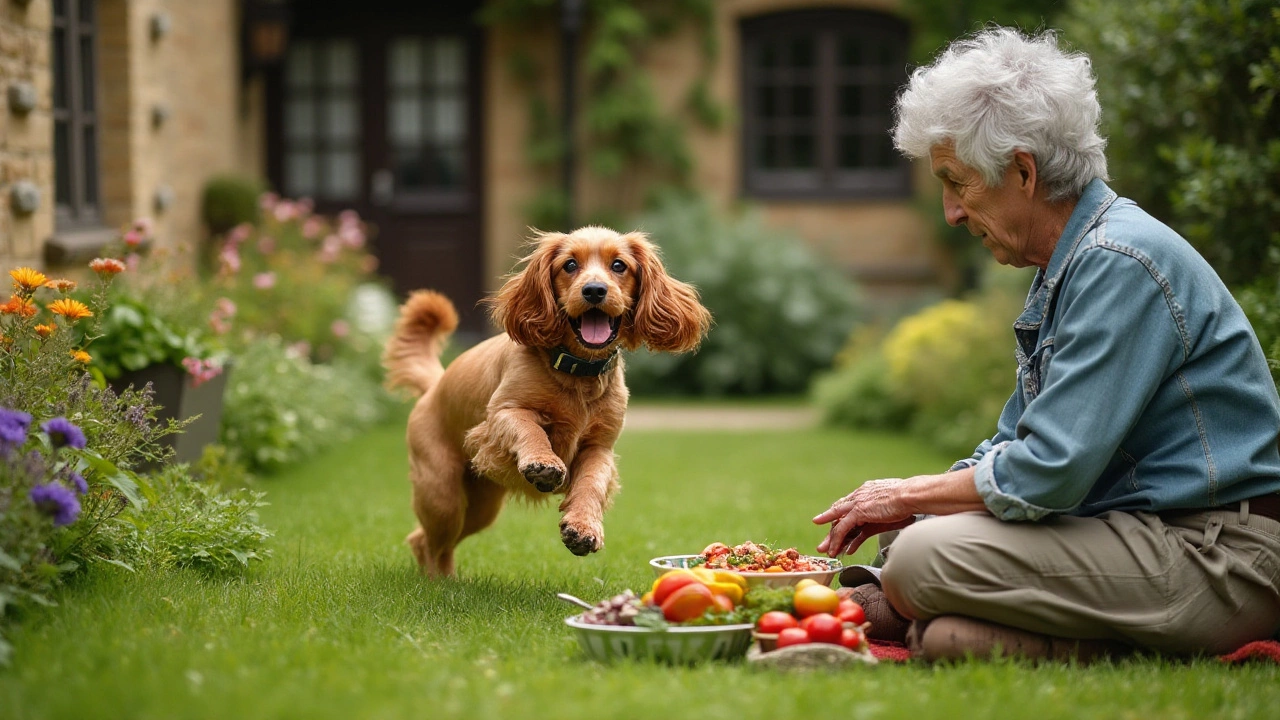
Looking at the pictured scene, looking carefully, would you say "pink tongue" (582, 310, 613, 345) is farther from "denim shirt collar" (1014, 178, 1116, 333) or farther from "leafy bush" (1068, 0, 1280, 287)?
"leafy bush" (1068, 0, 1280, 287)

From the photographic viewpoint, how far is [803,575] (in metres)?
3.98

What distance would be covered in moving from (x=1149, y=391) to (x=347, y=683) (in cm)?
217

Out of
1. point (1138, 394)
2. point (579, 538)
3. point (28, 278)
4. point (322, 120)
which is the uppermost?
point (322, 120)

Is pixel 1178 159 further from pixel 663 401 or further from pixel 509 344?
pixel 663 401

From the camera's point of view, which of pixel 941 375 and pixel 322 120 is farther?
pixel 322 120

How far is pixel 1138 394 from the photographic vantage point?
3412 mm

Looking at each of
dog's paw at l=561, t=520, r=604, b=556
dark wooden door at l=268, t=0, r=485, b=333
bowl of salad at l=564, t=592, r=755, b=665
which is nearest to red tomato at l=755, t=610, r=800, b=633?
bowl of salad at l=564, t=592, r=755, b=665

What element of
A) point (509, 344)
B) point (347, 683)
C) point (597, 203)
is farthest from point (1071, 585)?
point (597, 203)

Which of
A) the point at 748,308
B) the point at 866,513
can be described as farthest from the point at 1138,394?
the point at 748,308

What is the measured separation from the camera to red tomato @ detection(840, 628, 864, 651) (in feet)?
11.5

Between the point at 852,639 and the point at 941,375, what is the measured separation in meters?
7.35

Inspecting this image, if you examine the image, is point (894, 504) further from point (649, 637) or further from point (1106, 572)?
point (649, 637)

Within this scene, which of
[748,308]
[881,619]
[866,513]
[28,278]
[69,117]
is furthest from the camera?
[748,308]

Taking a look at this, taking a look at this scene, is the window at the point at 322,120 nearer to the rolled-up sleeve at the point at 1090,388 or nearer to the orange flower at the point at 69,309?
→ the orange flower at the point at 69,309
